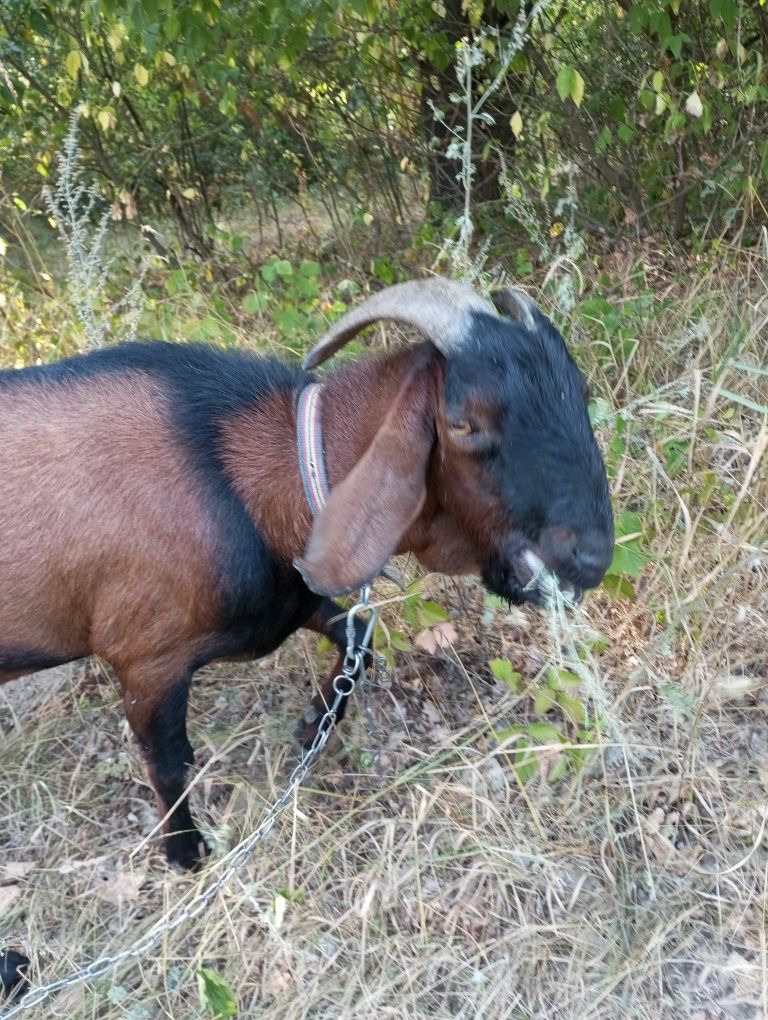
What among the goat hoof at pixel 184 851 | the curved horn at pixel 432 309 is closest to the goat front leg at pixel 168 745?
the goat hoof at pixel 184 851

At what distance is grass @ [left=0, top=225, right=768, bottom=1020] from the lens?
7.87 feet

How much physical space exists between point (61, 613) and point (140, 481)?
0.45 m

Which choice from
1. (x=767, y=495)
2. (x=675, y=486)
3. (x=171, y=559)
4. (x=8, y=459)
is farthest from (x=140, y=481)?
(x=767, y=495)

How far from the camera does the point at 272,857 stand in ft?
8.87

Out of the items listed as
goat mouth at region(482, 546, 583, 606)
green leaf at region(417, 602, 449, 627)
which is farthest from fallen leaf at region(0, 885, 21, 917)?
goat mouth at region(482, 546, 583, 606)

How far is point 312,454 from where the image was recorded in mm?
2209

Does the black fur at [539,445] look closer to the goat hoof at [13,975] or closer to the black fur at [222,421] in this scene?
the black fur at [222,421]

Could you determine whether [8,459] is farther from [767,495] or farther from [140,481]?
[767,495]

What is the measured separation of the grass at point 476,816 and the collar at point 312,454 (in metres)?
0.73

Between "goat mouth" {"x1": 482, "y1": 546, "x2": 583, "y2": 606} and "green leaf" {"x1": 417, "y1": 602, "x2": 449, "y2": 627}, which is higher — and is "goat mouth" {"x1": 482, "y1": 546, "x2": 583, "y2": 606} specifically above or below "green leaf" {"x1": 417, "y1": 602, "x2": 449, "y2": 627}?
above

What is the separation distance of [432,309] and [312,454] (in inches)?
19.4

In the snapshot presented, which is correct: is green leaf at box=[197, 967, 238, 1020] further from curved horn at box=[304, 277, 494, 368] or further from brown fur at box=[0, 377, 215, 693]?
curved horn at box=[304, 277, 494, 368]

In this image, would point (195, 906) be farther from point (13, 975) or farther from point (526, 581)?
point (526, 581)

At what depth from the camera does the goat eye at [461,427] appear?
1.98m
